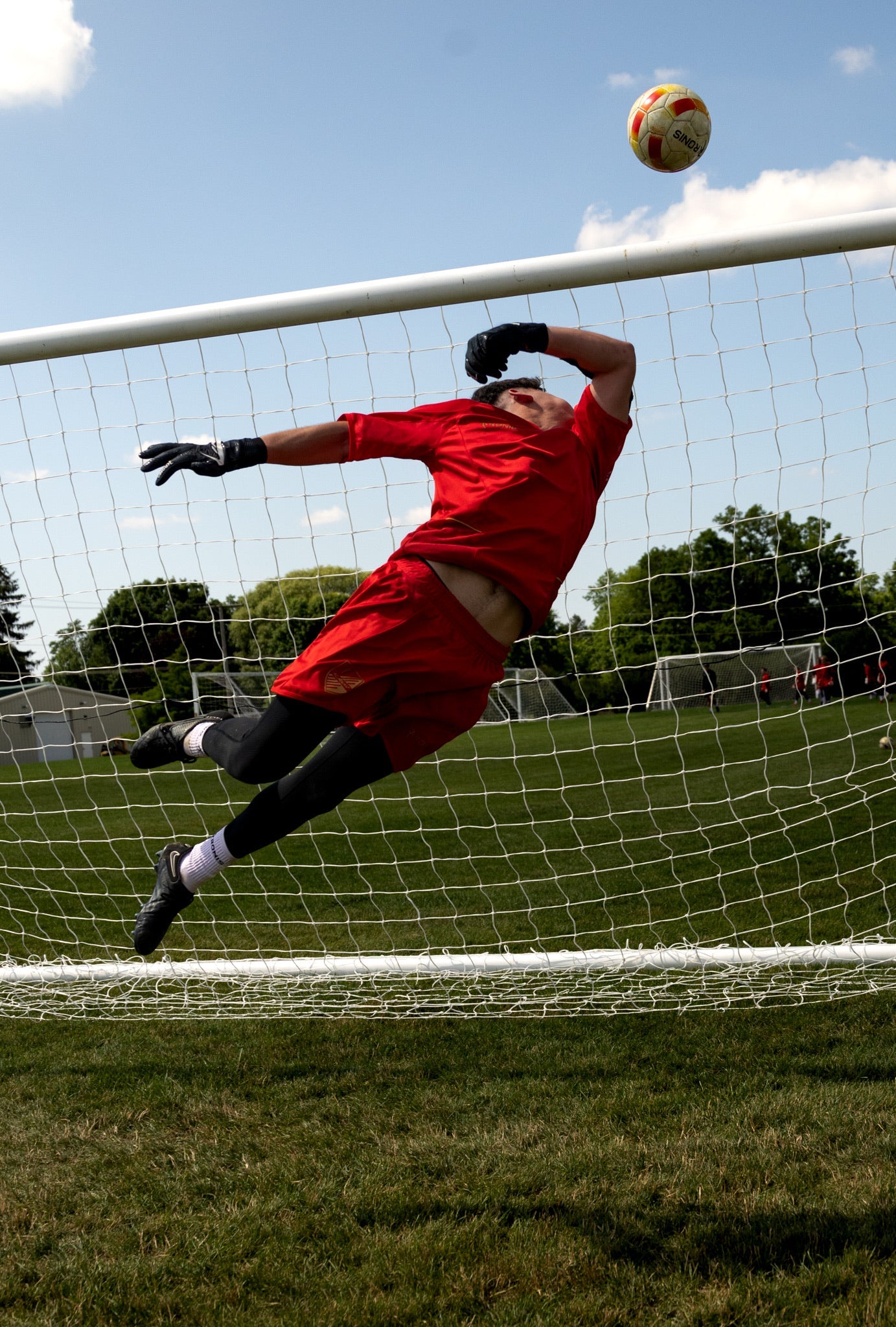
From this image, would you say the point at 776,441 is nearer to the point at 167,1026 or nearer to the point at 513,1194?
the point at 513,1194

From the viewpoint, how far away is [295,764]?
3.48 meters

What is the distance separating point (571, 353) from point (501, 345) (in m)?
0.27

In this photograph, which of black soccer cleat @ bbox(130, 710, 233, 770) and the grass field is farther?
black soccer cleat @ bbox(130, 710, 233, 770)

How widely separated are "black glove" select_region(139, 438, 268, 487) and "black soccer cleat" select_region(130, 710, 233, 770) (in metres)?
1.04

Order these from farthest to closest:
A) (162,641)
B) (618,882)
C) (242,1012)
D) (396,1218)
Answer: (618,882), (162,641), (242,1012), (396,1218)

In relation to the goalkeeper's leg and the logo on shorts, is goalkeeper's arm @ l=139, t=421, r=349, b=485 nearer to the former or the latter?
the logo on shorts

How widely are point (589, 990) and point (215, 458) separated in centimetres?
303

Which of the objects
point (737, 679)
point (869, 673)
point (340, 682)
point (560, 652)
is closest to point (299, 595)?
point (869, 673)

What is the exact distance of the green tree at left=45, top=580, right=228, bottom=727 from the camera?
17.1 feet

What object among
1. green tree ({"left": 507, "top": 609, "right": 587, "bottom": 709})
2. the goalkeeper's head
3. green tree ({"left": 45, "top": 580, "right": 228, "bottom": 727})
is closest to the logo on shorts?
green tree ({"left": 507, "top": 609, "right": 587, "bottom": 709})

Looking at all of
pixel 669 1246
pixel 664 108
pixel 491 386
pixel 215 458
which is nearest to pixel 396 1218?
pixel 669 1246

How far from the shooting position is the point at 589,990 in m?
4.73

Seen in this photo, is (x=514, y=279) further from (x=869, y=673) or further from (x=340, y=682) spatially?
(x=869, y=673)

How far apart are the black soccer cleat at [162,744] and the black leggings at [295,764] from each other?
417 millimetres
